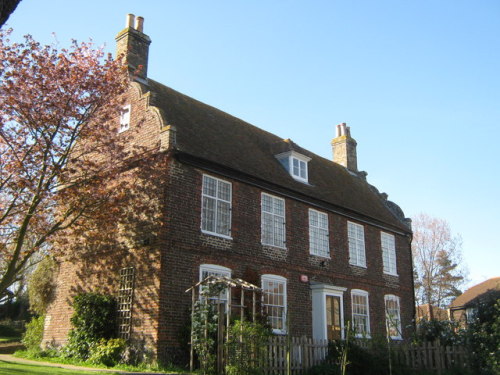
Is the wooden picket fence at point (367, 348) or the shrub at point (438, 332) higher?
the shrub at point (438, 332)

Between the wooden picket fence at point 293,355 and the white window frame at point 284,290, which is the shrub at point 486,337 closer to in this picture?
the wooden picket fence at point 293,355

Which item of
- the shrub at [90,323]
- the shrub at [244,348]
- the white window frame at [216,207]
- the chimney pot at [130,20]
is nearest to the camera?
the shrub at [244,348]

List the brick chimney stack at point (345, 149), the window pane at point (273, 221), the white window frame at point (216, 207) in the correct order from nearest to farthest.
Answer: the white window frame at point (216, 207) → the window pane at point (273, 221) → the brick chimney stack at point (345, 149)

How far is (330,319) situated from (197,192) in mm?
7752

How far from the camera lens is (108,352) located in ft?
46.9

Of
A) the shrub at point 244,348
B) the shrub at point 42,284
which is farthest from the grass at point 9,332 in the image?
the shrub at point 244,348

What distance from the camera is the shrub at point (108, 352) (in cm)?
1431

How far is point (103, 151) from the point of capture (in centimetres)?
1456

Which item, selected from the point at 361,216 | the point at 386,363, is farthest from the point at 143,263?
the point at 361,216

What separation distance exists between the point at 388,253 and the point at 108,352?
49.4ft

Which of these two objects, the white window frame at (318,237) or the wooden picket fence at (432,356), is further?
A: the white window frame at (318,237)

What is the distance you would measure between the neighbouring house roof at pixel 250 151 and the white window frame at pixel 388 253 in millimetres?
648

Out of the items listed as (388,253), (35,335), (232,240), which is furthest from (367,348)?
(35,335)

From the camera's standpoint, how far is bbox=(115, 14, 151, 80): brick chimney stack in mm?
18969
